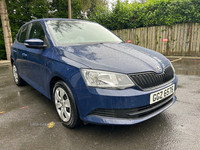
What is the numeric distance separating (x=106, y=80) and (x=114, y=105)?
11.6 inches

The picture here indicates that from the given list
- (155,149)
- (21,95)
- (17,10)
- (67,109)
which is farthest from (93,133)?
(17,10)

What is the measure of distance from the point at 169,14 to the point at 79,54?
29.3 ft

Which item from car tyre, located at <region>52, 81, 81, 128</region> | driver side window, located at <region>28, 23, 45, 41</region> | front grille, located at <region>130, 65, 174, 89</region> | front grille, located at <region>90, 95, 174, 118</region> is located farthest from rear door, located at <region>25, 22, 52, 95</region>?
front grille, located at <region>130, 65, 174, 89</region>

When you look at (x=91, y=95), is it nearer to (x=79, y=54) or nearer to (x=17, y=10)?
(x=79, y=54)

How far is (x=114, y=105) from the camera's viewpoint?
1.81 metres

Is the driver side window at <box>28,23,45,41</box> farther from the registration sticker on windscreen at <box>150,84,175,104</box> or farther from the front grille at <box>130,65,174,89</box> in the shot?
the registration sticker on windscreen at <box>150,84,175,104</box>

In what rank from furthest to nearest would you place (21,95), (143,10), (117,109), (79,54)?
1. (143,10)
2. (21,95)
3. (79,54)
4. (117,109)

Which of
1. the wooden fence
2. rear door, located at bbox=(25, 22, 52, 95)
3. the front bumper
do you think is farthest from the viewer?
the wooden fence

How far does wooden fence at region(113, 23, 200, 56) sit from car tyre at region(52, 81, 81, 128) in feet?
29.2

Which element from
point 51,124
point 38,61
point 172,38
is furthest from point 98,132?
point 172,38

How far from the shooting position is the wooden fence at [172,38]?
8.91 m

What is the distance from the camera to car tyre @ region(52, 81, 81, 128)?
2081 millimetres

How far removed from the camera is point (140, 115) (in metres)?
1.96

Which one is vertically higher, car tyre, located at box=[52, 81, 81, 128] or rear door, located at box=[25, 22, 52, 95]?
rear door, located at box=[25, 22, 52, 95]
